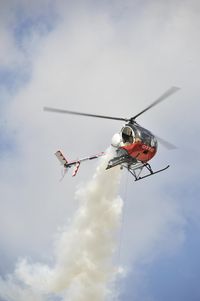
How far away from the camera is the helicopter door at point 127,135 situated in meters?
58.8

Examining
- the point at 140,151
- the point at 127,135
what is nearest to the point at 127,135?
the point at 127,135

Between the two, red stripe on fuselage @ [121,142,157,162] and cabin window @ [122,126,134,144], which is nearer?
red stripe on fuselage @ [121,142,157,162]

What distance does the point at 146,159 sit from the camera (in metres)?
60.3

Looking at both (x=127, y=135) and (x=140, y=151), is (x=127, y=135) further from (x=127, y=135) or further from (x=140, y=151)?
(x=140, y=151)

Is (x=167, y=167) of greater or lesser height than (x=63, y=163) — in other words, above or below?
below

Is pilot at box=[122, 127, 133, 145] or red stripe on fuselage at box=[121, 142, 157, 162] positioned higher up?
pilot at box=[122, 127, 133, 145]

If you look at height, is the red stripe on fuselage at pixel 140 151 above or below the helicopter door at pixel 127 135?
below

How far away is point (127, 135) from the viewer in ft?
195

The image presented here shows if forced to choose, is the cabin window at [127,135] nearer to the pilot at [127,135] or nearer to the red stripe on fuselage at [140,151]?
the pilot at [127,135]

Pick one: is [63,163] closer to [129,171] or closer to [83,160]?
[83,160]

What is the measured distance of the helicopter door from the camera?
58.8m

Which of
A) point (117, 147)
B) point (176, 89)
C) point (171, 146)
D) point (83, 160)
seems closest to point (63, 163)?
point (83, 160)

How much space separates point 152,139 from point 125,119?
348 cm

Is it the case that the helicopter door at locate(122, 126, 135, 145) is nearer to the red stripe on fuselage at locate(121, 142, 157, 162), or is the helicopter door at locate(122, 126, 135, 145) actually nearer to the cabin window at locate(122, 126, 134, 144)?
the cabin window at locate(122, 126, 134, 144)
